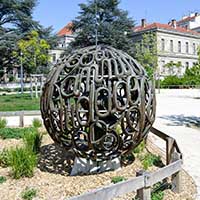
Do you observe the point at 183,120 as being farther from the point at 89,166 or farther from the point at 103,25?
the point at 103,25

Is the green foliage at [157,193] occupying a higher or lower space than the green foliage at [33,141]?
lower

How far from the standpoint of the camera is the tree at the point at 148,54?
45.7 meters

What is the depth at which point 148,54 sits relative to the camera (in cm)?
4591

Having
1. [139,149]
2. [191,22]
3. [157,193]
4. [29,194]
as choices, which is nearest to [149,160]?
[139,149]

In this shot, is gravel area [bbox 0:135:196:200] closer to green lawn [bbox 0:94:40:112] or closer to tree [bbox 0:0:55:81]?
green lawn [bbox 0:94:40:112]

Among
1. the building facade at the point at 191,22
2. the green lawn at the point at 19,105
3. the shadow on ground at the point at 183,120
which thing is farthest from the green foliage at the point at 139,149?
the building facade at the point at 191,22

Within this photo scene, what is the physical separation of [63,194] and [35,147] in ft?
8.79

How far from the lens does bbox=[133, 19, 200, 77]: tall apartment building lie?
70750 millimetres

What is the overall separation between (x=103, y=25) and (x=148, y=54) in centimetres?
1153

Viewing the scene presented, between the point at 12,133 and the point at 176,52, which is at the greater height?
the point at 176,52

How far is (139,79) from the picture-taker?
264 inches

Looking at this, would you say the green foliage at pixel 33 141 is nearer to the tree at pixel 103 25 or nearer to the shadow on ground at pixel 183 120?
the shadow on ground at pixel 183 120

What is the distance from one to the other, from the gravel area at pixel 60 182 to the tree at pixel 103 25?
150 feet

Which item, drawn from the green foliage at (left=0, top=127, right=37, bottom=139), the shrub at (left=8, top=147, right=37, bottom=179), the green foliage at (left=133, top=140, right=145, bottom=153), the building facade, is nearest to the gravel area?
the shrub at (left=8, top=147, right=37, bottom=179)
